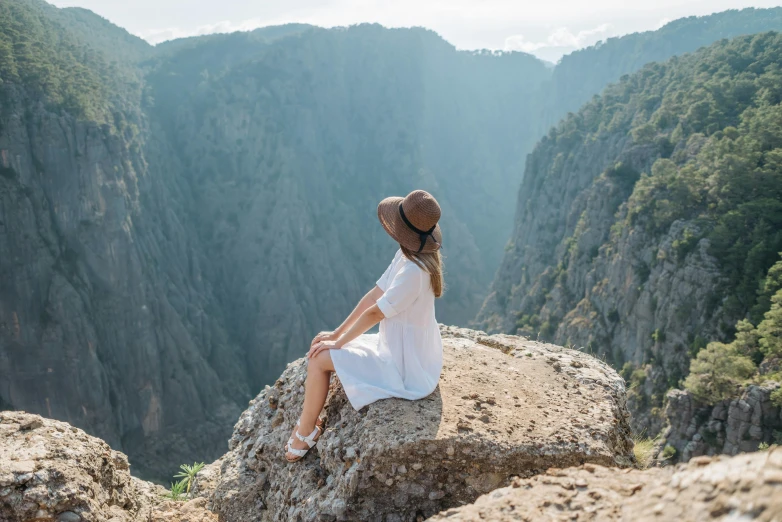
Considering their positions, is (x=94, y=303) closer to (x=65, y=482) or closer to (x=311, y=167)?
(x=311, y=167)

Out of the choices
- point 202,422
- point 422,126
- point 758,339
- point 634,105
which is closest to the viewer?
point 758,339

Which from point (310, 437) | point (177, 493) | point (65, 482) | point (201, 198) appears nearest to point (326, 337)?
point (310, 437)

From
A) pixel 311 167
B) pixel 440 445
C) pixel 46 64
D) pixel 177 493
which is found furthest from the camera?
pixel 311 167

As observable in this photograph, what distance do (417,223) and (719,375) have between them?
20.2 meters

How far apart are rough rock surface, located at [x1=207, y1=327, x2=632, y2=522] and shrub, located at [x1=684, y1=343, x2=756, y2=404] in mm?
17148

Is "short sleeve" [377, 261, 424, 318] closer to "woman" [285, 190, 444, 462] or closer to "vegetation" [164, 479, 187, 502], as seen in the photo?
"woman" [285, 190, 444, 462]

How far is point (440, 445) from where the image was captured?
174 inches

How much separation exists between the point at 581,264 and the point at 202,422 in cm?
3639

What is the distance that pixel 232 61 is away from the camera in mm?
92062

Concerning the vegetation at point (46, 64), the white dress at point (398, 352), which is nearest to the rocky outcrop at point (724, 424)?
the white dress at point (398, 352)

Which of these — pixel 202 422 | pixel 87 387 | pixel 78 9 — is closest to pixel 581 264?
pixel 202 422

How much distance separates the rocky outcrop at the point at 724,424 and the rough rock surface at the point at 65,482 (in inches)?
704

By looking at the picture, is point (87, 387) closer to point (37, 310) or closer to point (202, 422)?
point (37, 310)

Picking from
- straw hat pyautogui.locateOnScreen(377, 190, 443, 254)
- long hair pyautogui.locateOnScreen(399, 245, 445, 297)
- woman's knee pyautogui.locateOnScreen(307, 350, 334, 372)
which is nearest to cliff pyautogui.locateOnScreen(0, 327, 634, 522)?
woman's knee pyautogui.locateOnScreen(307, 350, 334, 372)
